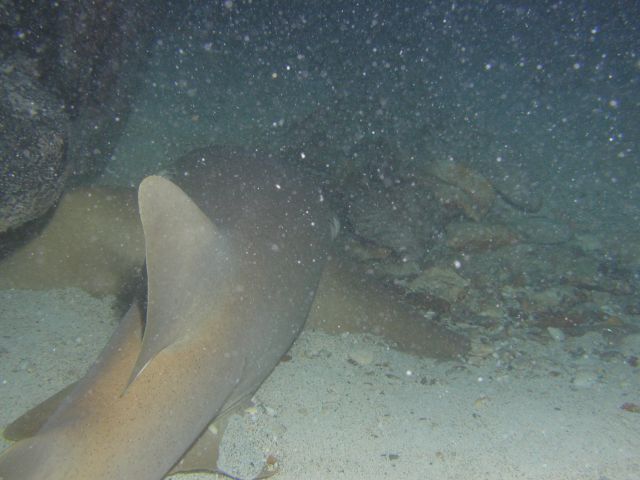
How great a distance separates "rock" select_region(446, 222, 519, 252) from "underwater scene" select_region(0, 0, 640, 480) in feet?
0.11

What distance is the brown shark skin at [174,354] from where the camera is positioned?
1.82 m

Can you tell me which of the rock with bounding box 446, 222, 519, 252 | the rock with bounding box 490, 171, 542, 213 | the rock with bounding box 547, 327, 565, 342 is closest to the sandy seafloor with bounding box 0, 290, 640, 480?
the rock with bounding box 547, 327, 565, 342

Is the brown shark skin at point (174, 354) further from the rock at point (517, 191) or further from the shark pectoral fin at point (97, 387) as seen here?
the rock at point (517, 191)

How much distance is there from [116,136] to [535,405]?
671cm

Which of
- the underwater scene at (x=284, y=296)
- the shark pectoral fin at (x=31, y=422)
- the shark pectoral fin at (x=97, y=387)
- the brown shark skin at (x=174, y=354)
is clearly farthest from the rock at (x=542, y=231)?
Result: the shark pectoral fin at (x=31, y=422)

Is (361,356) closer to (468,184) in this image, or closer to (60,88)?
(60,88)

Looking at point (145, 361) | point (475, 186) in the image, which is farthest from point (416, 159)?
point (145, 361)

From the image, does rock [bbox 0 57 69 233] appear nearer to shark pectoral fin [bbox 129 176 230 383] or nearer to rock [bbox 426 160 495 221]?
shark pectoral fin [bbox 129 176 230 383]

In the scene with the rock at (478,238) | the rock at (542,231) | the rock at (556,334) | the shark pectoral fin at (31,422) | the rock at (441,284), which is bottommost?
the shark pectoral fin at (31,422)

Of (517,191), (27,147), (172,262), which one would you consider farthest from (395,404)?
(517,191)

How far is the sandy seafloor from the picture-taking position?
2732 mm

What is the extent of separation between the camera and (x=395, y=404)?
3410mm

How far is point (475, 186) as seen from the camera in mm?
7566

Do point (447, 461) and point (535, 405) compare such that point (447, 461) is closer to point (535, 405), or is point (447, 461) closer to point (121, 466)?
point (535, 405)
